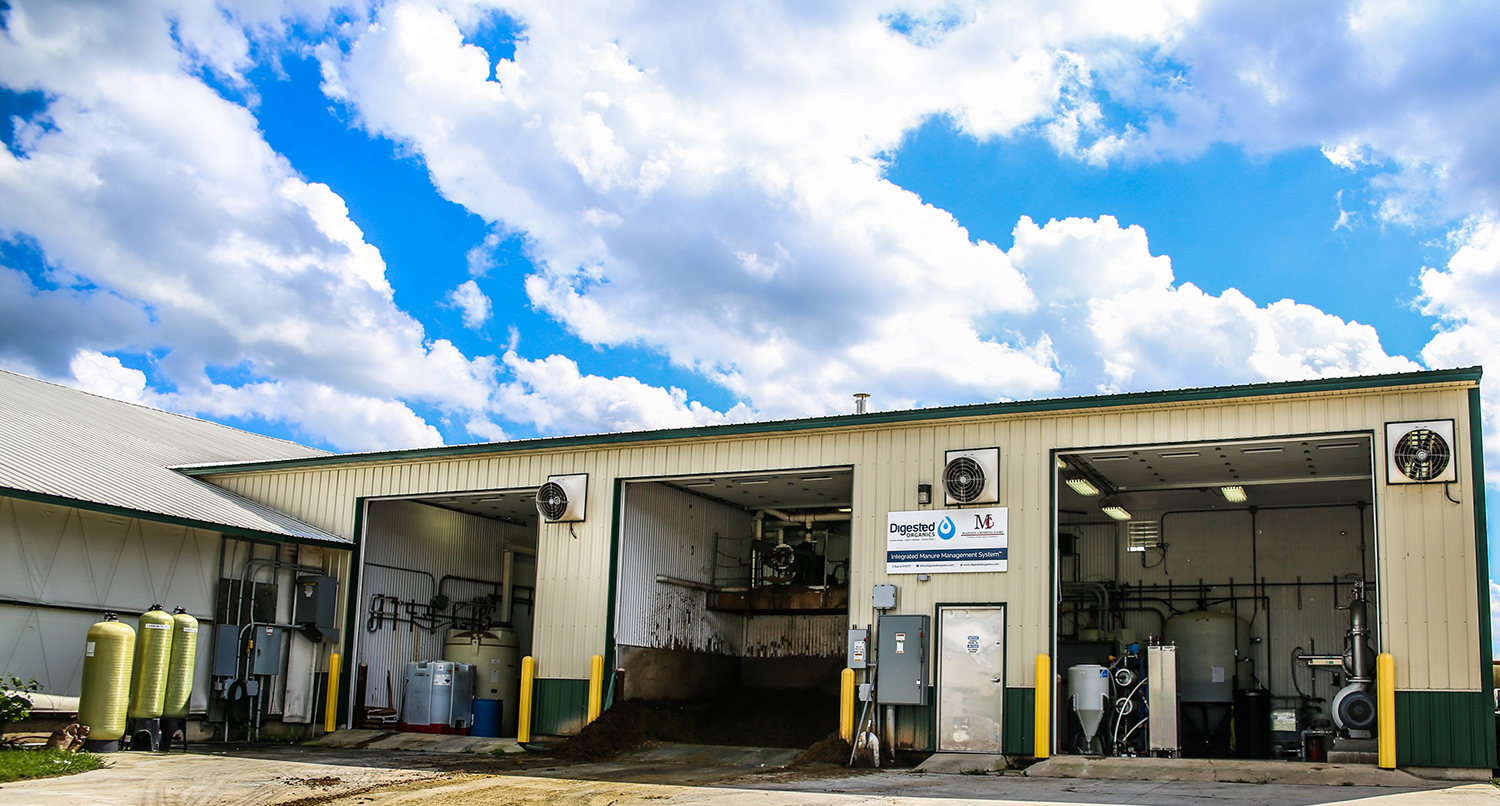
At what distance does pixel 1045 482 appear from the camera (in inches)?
Answer: 710

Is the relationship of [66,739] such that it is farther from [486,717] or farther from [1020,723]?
[1020,723]

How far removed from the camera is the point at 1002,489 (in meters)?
18.2

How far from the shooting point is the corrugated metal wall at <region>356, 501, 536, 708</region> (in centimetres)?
2461

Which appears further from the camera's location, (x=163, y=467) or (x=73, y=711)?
(x=163, y=467)

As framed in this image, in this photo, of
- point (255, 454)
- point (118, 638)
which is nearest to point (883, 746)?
point (118, 638)

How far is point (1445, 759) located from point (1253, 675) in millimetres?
8748

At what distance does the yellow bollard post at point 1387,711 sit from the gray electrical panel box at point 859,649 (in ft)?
22.4

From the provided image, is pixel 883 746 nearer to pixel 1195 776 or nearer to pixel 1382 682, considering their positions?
pixel 1195 776

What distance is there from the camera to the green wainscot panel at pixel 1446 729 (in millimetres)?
14906

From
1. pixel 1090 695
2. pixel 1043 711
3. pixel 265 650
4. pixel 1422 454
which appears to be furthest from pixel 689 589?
pixel 1422 454

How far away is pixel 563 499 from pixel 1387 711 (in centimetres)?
1295

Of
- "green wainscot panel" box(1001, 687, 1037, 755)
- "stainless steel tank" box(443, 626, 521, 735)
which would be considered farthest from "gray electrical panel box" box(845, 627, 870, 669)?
"stainless steel tank" box(443, 626, 521, 735)

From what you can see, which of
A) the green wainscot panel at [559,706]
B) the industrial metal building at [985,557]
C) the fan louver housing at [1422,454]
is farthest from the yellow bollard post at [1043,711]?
the green wainscot panel at [559,706]

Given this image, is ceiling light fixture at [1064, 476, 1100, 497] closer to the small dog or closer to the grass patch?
the grass patch
